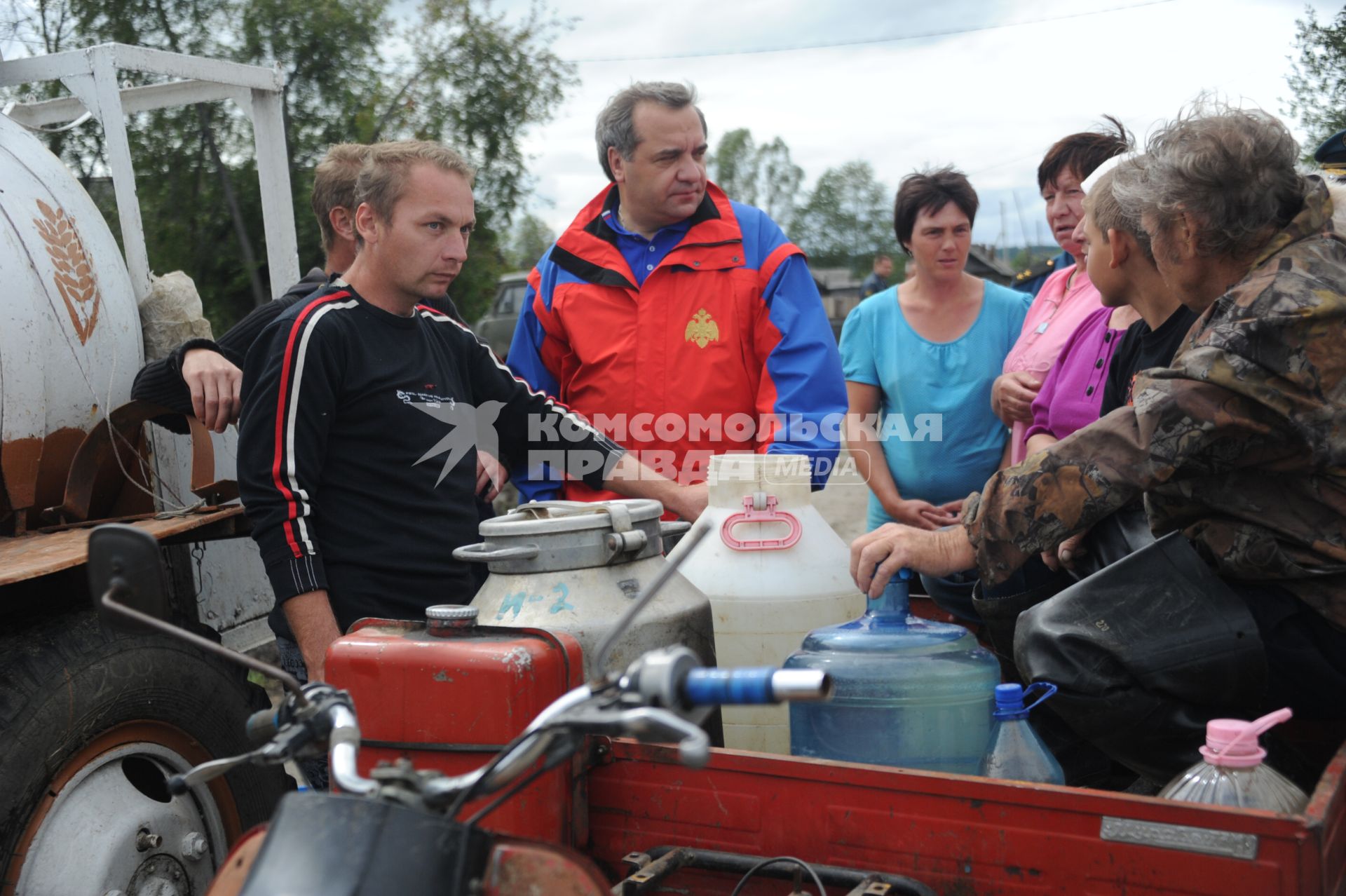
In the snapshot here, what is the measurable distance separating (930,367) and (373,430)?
2228mm

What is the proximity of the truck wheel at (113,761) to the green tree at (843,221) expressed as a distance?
56485 millimetres

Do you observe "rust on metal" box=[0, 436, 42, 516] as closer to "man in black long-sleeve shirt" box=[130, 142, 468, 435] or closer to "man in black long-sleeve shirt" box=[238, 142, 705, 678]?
"man in black long-sleeve shirt" box=[130, 142, 468, 435]

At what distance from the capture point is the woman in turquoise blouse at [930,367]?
4180 millimetres

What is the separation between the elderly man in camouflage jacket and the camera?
1962mm

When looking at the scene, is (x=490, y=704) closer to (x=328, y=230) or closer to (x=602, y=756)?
(x=602, y=756)

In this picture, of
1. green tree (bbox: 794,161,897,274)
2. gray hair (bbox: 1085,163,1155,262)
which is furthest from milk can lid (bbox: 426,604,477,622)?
green tree (bbox: 794,161,897,274)

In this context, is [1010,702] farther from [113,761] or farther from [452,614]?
[113,761]

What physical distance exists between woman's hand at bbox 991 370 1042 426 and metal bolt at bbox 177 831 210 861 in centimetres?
270

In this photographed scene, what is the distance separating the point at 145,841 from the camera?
2891 millimetres

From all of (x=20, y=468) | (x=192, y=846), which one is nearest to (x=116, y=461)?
(x=20, y=468)

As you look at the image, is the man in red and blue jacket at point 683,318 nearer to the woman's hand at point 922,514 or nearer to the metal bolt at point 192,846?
Result: the woman's hand at point 922,514

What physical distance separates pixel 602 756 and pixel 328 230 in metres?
2.42

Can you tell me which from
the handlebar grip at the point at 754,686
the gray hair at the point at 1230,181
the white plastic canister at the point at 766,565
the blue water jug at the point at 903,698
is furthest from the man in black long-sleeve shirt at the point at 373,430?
the handlebar grip at the point at 754,686

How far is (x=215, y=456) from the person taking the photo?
3633 mm
